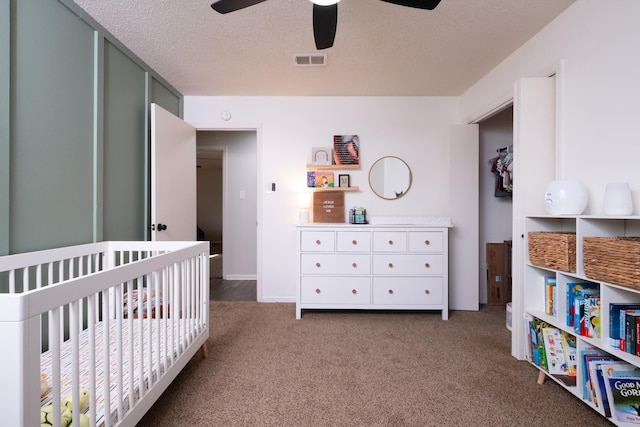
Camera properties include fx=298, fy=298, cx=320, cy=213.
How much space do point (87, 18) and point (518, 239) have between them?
316 centimetres

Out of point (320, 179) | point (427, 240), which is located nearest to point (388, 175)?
point (320, 179)

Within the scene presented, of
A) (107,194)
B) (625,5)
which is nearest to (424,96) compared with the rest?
(625,5)

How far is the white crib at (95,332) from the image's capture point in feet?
2.42

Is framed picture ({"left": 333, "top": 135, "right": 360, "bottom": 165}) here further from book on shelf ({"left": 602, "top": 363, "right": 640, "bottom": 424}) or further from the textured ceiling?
book on shelf ({"left": 602, "top": 363, "right": 640, "bottom": 424})

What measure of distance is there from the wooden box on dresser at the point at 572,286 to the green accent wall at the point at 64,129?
2810 millimetres

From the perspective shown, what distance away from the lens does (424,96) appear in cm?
318

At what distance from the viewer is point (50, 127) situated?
5.47 feet

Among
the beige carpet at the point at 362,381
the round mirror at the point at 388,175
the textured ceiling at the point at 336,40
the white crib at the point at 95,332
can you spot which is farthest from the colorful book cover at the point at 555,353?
the white crib at the point at 95,332

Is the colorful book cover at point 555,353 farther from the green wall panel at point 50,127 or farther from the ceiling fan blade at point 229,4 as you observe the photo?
the green wall panel at point 50,127

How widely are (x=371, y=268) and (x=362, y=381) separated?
1.16 m

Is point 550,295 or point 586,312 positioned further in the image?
point 550,295

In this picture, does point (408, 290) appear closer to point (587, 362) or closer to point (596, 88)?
point (587, 362)

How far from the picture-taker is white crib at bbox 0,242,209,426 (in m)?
0.74

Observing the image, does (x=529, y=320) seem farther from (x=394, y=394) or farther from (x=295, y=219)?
(x=295, y=219)
